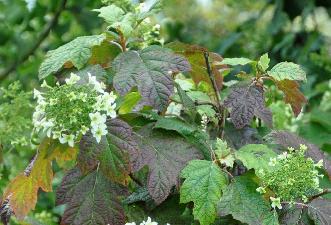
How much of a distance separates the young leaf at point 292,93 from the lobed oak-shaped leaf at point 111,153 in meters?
0.41

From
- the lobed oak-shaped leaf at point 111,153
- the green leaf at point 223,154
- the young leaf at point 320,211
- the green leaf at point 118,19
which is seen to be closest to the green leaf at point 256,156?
the green leaf at point 223,154

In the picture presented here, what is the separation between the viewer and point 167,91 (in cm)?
156

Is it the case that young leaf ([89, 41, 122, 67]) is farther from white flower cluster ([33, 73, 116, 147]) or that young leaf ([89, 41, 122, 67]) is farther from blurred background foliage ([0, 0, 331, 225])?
blurred background foliage ([0, 0, 331, 225])

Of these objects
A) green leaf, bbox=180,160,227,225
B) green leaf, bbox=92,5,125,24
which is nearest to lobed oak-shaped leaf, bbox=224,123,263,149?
green leaf, bbox=180,160,227,225

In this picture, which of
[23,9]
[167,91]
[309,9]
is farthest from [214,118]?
[309,9]

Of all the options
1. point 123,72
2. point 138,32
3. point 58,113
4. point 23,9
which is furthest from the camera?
point 23,9

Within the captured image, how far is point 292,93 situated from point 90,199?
1.79ft

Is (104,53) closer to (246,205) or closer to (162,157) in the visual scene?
(162,157)

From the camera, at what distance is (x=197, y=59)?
1.79 m

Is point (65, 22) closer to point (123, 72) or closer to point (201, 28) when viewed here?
point (201, 28)

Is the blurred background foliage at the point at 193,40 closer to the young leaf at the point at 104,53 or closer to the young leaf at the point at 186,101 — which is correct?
the young leaf at the point at 104,53

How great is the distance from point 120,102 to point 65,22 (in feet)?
9.30

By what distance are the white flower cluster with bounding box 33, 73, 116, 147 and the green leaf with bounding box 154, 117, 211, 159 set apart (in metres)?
0.16

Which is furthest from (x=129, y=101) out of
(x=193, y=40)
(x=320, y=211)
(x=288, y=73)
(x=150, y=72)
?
(x=193, y=40)
